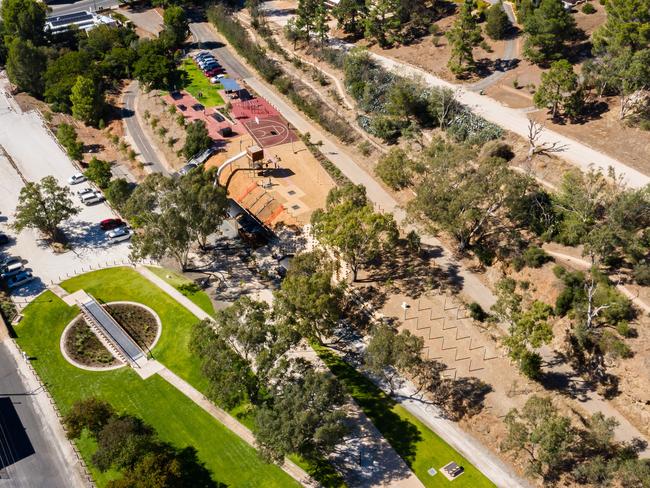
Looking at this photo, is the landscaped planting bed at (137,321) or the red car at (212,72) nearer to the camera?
the landscaped planting bed at (137,321)

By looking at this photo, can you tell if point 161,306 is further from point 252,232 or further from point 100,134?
point 100,134

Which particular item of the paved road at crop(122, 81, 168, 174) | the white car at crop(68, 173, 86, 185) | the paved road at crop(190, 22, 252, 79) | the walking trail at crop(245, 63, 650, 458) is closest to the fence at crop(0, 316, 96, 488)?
the white car at crop(68, 173, 86, 185)

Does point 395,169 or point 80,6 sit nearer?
point 395,169

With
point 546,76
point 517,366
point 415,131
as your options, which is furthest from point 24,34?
point 517,366

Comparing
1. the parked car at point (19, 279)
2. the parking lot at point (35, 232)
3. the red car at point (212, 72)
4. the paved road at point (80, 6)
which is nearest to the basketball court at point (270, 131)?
the red car at point (212, 72)

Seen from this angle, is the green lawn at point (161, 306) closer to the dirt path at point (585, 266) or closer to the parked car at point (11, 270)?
the parked car at point (11, 270)

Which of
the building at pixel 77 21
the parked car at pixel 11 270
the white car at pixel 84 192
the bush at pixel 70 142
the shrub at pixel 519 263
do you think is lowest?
the parked car at pixel 11 270

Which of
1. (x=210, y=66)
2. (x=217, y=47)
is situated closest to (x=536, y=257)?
(x=210, y=66)
